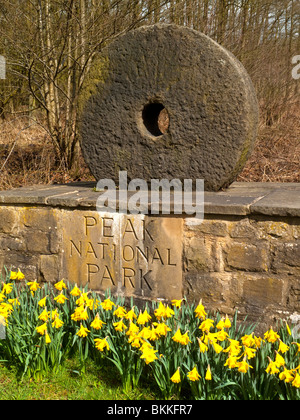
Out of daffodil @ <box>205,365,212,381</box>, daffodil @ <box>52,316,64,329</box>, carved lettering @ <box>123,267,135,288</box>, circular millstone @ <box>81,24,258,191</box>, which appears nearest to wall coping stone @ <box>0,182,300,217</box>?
circular millstone @ <box>81,24,258,191</box>

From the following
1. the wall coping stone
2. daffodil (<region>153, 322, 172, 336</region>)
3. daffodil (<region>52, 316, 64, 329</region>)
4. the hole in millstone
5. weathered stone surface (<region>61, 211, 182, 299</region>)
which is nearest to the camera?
daffodil (<region>153, 322, 172, 336</region>)

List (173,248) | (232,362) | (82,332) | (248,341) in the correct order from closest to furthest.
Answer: (232,362)
(248,341)
(82,332)
(173,248)

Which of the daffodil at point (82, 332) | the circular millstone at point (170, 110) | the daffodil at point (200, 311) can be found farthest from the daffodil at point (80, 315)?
the circular millstone at point (170, 110)

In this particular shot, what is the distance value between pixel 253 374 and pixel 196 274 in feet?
2.69

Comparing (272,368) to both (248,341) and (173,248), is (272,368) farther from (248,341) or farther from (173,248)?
(173,248)

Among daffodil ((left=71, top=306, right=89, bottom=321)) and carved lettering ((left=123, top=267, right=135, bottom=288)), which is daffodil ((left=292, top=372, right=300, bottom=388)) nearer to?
daffodil ((left=71, top=306, right=89, bottom=321))

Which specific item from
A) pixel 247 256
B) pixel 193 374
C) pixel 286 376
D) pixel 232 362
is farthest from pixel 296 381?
pixel 247 256

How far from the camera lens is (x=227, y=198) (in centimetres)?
289

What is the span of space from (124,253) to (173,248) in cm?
35

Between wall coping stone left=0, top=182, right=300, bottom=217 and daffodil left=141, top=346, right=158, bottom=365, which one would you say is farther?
wall coping stone left=0, top=182, right=300, bottom=217

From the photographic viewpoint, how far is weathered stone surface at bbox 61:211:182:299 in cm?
285

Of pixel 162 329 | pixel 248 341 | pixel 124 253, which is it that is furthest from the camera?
pixel 124 253

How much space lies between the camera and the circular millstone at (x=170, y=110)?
3066 millimetres
